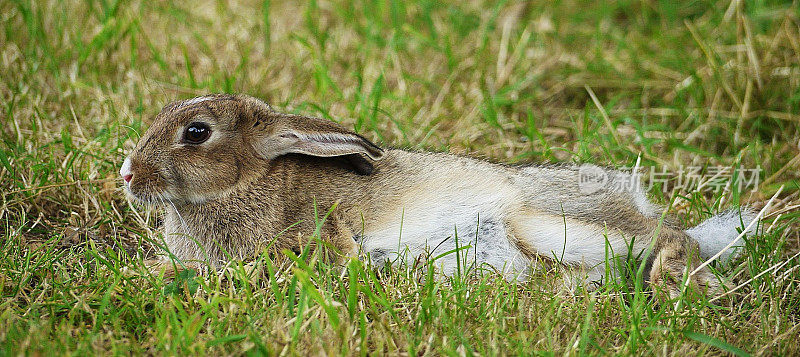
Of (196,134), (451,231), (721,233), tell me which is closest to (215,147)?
(196,134)

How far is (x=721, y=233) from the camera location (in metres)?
3.74

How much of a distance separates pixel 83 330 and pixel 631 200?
2380 mm

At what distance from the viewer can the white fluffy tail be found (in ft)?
12.2

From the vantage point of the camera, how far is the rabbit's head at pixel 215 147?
11.4ft

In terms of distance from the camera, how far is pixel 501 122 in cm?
512

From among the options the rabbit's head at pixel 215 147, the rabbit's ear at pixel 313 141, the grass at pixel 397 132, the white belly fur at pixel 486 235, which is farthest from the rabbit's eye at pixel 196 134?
the white belly fur at pixel 486 235

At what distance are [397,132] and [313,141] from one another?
4.52 ft

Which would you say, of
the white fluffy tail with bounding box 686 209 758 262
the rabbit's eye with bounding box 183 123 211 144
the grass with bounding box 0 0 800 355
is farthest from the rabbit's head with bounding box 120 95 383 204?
the white fluffy tail with bounding box 686 209 758 262

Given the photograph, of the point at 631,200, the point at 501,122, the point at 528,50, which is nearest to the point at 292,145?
the point at 631,200

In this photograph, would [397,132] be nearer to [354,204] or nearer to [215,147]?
[354,204]

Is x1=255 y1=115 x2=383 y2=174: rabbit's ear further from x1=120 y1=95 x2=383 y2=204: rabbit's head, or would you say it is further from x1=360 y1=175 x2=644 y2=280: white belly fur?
x1=360 y1=175 x2=644 y2=280: white belly fur

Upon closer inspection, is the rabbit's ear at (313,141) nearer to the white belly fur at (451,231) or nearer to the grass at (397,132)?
the white belly fur at (451,231)

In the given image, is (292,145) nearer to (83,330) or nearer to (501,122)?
(83,330)

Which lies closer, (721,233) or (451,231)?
(451,231)
